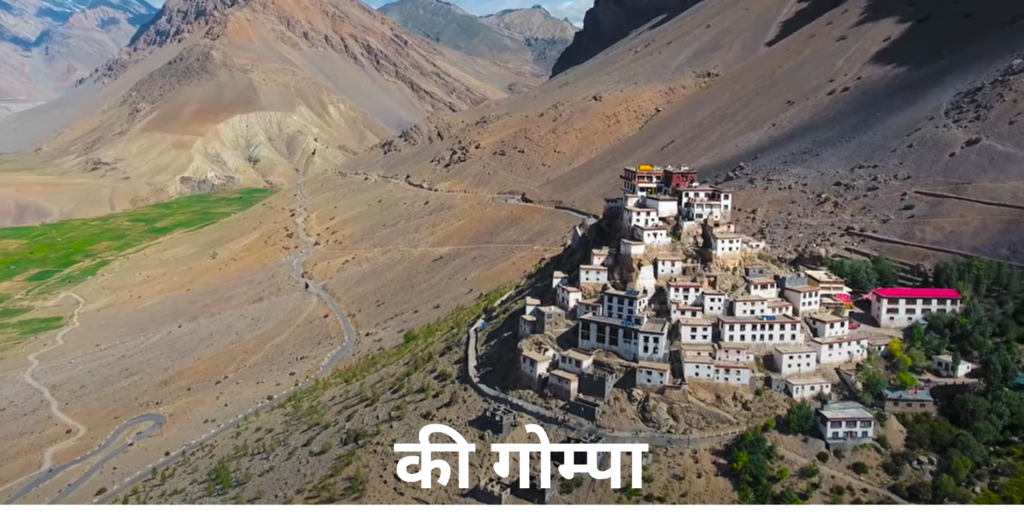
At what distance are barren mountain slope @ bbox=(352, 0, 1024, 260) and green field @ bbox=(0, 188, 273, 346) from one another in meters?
30.0

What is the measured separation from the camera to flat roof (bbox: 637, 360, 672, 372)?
1374 inches

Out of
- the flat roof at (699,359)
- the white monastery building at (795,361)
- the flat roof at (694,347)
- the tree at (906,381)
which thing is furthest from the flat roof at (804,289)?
the flat roof at (699,359)

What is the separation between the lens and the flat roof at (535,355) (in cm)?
3731

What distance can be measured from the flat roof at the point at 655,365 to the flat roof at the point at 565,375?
280 centimetres

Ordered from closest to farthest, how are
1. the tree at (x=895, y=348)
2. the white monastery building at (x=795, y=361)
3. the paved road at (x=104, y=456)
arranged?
1. the white monastery building at (x=795, y=361)
2. the tree at (x=895, y=348)
3. the paved road at (x=104, y=456)

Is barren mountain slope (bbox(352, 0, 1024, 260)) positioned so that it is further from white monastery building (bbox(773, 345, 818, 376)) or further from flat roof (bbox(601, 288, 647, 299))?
flat roof (bbox(601, 288, 647, 299))

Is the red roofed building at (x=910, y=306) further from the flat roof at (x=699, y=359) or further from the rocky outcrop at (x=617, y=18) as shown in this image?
the rocky outcrop at (x=617, y=18)

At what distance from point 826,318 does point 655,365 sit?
832 cm

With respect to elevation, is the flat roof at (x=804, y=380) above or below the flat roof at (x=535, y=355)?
below

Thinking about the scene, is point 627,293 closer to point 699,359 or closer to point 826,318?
point 699,359

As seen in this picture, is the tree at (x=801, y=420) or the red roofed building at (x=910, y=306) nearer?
the tree at (x=801, y=420)

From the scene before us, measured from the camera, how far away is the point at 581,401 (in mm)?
35188

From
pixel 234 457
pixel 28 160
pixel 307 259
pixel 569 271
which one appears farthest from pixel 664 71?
pixel 28 160

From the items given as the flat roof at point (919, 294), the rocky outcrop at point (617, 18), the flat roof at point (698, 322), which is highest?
the rocky outcrop at point (617, 18)
